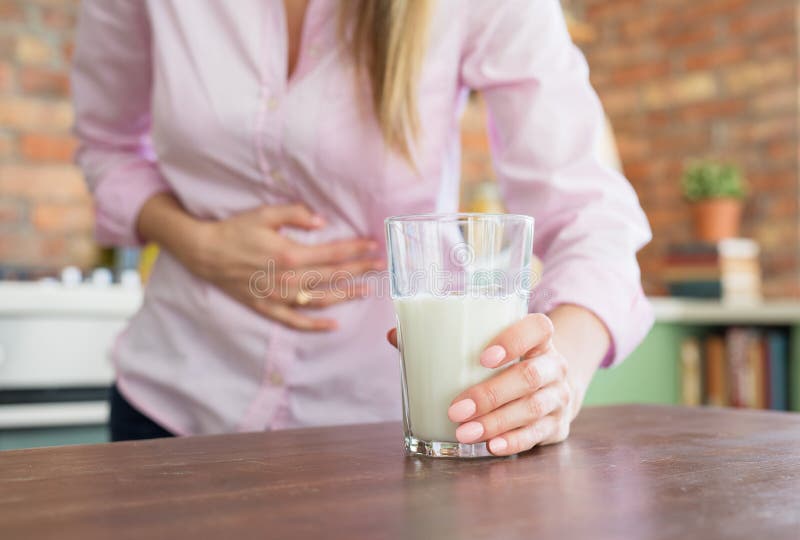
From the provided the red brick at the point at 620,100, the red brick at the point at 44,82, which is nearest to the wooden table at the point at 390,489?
the red brick at the point at 44,82

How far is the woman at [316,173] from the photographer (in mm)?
881

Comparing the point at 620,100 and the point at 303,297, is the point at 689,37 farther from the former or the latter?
the point at 303,297

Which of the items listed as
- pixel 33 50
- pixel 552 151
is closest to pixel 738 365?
pixel 552 151

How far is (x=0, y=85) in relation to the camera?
2.14 metres

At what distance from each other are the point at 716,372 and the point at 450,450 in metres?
2.25

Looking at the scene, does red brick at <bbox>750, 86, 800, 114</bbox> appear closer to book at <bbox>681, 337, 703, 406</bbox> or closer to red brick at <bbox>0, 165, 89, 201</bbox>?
book at <bbox>681, 337, 703, 406</bbox>

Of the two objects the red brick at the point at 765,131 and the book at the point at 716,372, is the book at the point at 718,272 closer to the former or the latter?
the book at the point at 716,372

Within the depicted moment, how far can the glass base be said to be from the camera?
1.94 ft

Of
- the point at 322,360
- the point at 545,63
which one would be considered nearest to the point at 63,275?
the point at 322,360

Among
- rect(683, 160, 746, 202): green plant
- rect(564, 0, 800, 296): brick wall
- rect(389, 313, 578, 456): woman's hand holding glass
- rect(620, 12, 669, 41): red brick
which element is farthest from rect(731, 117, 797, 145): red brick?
rect(389, 313, 578, 456): woman's hand holding glass

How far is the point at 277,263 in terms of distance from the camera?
2.99ft

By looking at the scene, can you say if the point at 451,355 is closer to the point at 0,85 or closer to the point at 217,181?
the point at 217,181

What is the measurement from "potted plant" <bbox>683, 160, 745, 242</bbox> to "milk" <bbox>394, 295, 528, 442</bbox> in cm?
240

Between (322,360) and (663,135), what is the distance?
2.54 meters
